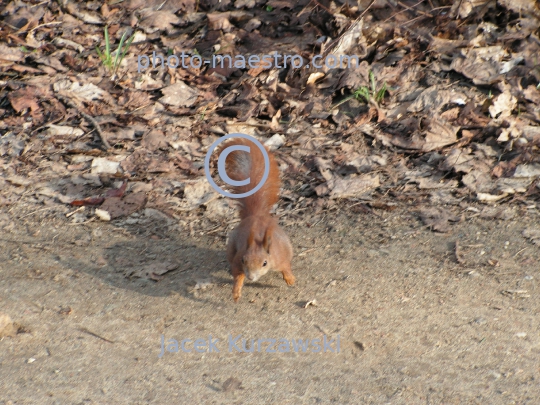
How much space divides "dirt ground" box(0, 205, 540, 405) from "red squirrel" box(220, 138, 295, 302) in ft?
0.67

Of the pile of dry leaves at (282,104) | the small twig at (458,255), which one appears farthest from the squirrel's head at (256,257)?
the small twig at (458,255)

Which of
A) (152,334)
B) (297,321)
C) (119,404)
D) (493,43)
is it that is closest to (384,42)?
(493,43)

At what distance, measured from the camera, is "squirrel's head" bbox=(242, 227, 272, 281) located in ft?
11.7

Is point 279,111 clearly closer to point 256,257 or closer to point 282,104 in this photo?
point 282,104

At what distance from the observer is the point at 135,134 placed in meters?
5.37

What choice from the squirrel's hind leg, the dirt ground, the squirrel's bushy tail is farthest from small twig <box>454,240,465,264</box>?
the squirrel's bushy tail

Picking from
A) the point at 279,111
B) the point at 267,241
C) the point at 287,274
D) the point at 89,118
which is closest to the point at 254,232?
the point at 267,241

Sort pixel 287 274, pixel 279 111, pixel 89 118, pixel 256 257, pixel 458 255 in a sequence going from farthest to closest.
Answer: pixel 279 111 → pixel 89 118 → pixel 458 255 → pixel 287 274 → pixel 256 257

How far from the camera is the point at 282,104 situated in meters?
5.56

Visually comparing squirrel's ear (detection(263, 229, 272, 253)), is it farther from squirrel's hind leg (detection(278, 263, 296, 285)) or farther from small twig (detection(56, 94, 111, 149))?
small twig (detection(56, 94, 111, 149))

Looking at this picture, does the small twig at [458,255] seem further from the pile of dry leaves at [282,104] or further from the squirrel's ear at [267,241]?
the squirrel's ear at [267,241]

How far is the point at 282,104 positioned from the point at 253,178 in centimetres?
171

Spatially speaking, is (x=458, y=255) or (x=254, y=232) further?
(x=458, y=255)

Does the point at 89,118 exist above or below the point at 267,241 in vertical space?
below
